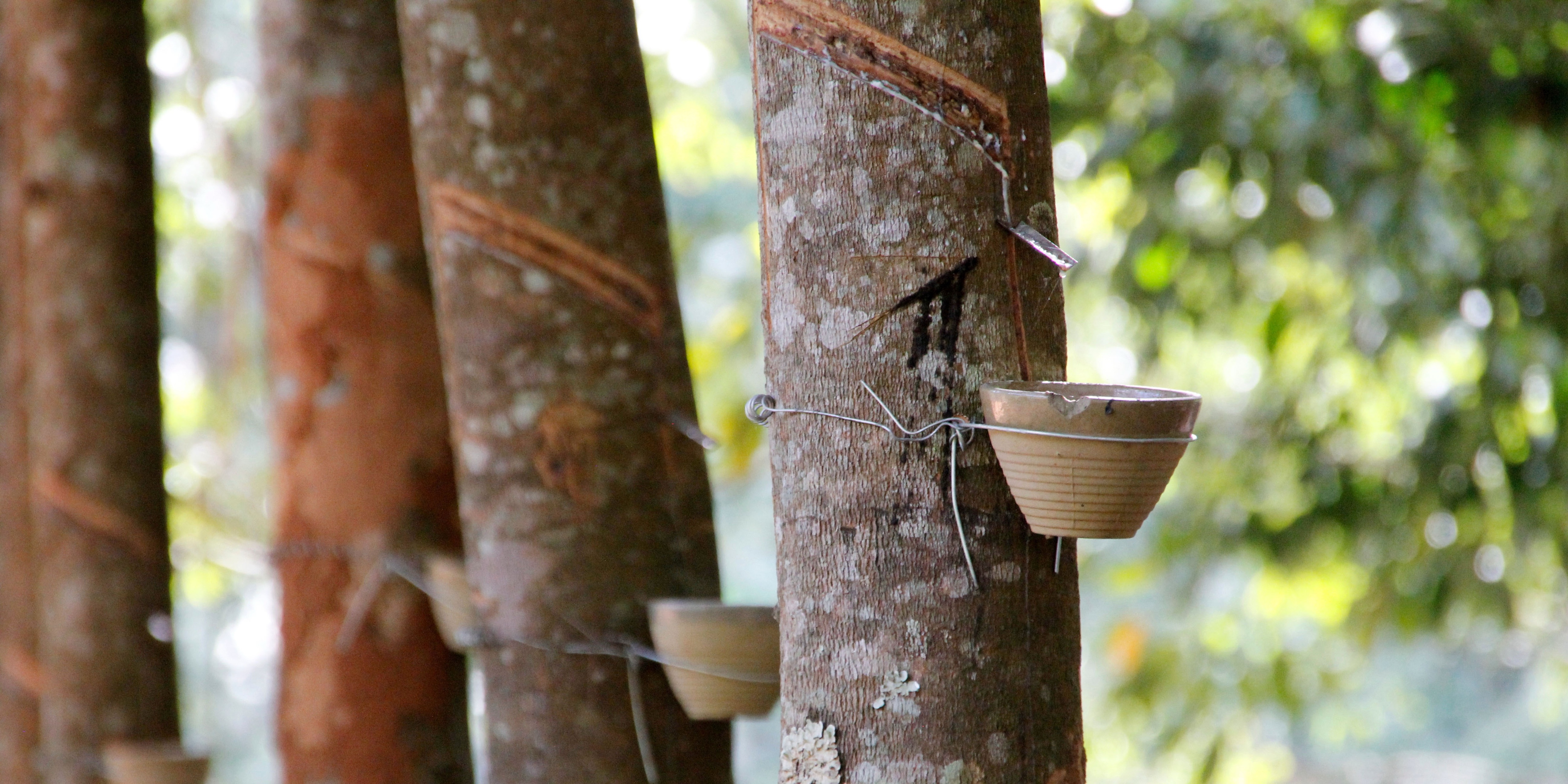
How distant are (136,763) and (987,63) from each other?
2.28m

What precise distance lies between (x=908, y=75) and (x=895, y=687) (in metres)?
0.38

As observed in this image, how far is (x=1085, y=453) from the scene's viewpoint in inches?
32.5

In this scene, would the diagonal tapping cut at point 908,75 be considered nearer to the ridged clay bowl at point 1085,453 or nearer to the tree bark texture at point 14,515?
the ridged clay bowl at point 1085,453

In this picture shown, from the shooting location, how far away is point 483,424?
155 cm

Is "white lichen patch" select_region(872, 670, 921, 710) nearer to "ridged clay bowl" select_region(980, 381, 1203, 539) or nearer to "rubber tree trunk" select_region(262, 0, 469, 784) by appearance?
"ridged clay bowl" select_region(980, 381, 1203, 539)

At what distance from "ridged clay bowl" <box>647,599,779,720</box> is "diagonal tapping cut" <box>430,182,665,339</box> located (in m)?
0.38

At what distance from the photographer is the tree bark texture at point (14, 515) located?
10.0ft

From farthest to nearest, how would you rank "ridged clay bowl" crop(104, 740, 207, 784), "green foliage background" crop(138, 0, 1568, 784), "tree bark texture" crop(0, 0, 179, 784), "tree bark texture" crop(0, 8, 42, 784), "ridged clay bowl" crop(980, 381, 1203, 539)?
"tree bark texture" crop(0, 8, 42, 784) → "tree bark texture" crop(0, 0, 179, 784) → "ridged clay bowl" crop(104, 740, 207, 784) → "green foliage background" crop(138, 0, 1568, 784) → "ridged clay bowl" crop(980, 381, 1203, 539)

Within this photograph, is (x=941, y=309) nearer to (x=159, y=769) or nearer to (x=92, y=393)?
(x=159, y=769)

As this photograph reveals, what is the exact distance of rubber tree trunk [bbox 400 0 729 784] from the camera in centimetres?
152

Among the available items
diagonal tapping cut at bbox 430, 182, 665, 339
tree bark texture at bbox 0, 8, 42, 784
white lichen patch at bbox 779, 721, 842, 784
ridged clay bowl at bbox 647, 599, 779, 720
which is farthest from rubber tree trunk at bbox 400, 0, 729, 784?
tree bark texture at bbox 0, 8, 42, 784

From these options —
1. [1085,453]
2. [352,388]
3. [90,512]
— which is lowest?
[1085,453]

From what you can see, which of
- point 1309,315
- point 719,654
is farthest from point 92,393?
point 1309,315

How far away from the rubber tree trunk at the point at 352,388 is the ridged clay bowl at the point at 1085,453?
1.41 m
